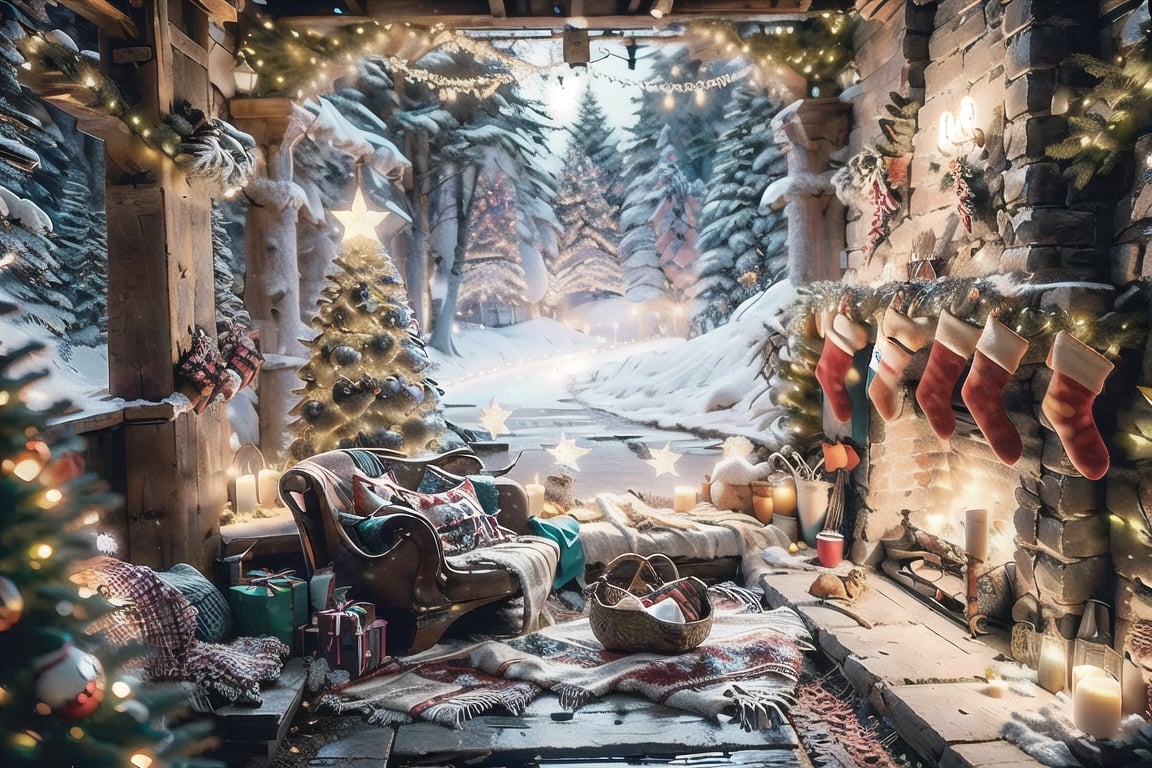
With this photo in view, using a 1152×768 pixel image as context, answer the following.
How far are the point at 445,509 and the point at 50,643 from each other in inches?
126

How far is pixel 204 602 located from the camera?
11.9 feet

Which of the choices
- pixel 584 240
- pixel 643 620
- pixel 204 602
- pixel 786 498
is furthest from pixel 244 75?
pixel 584 240

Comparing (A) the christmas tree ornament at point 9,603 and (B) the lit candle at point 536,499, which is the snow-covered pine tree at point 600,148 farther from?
(A) the christmas tree ornament at point 9,603

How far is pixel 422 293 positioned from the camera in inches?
478

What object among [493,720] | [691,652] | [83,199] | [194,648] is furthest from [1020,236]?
[83,199]

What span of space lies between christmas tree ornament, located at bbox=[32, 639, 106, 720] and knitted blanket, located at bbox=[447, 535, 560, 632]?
2.86 metres

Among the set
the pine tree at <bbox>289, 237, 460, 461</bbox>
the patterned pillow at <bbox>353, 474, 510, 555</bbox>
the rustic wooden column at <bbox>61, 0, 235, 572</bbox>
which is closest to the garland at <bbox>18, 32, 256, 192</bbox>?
the rustic wooden column at <bbox>61, 0, 235, 572</bbox>

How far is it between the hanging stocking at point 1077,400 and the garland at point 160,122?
4111 millimetres

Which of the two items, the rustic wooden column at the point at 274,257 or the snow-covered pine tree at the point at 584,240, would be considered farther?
the snow-covered pine tree at the point at 584,240

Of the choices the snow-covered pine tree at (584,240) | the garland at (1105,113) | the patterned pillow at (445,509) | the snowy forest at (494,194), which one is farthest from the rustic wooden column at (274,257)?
the snow-covered pine tree at (584,240)

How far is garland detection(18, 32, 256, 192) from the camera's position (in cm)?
319

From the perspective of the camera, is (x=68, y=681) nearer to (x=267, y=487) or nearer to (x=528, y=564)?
(x=528, y=564)

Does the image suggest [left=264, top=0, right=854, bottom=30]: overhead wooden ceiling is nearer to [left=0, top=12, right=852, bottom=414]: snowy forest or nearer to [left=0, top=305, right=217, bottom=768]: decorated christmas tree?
[left=0, top=12, right=852, bottom=414]: snowy forest

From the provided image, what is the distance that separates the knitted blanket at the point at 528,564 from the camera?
4.24 metres
